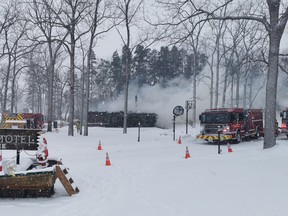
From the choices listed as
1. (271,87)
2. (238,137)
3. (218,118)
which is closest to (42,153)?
(271,87)

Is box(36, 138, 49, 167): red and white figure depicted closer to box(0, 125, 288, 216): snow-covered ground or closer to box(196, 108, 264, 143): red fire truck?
box(0, 125, 288, 216): snow-covered ground

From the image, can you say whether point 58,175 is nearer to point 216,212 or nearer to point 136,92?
point 216,212

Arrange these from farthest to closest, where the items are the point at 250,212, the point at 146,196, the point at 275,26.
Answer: the point at 275,26, the point at 146,196, the point at 250,212

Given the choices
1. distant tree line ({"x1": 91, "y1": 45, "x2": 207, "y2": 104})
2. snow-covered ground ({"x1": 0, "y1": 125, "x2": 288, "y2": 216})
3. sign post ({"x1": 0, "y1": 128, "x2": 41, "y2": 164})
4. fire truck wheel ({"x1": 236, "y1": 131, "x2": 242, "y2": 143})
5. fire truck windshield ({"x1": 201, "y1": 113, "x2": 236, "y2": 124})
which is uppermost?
distant tree line ({"x1": 91, "y1": 45, "x2": 207, "y2": 104})

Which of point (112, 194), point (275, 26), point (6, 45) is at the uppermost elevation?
point (6, 45)

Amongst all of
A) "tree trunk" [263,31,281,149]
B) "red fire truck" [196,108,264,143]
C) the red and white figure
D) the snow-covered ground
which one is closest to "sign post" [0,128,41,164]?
the red and white figure

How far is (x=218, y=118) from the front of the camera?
2448cm

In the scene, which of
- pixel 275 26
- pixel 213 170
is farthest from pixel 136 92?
pixel 213 170

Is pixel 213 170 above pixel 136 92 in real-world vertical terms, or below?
below

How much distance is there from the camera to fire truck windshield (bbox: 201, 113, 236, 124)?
2427cm

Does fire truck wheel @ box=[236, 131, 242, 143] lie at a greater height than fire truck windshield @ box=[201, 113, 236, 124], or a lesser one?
lesser

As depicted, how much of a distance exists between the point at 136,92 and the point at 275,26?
51816 mm

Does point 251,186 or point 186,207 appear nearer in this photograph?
point 186,207

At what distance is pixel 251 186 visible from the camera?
8.48 meters
